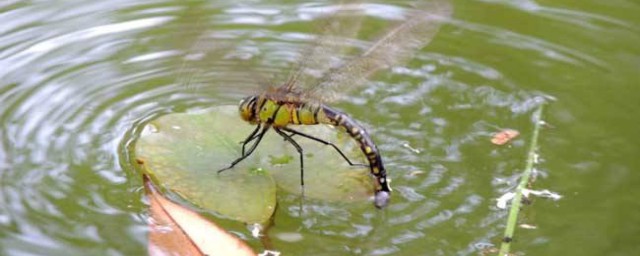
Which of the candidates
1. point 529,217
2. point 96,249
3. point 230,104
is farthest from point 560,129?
point 96,249

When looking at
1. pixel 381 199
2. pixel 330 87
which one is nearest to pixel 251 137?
pixel 330 87

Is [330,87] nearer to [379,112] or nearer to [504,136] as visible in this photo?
[379,112]

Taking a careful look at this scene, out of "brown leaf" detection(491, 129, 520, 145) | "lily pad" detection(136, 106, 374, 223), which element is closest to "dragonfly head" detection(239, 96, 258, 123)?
"lily pad" detection(136, 106, 374, 223)

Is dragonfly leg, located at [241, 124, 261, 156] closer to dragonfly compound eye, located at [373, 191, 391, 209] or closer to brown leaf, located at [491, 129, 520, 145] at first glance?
dragonfly compound eye, located at [373, 191, 391, 209]

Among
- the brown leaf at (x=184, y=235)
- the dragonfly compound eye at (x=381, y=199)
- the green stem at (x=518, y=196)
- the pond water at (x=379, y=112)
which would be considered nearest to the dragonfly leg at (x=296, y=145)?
the pond water at (x=379, y=112)

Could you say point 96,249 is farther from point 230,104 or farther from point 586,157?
point 586,157

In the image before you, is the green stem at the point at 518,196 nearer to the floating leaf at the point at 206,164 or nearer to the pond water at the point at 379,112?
the pond water at the point at 379,112
